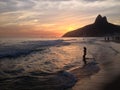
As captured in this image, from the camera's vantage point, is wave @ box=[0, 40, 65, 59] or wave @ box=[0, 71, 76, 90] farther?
wave @ box=[0, 40, 65, 59]

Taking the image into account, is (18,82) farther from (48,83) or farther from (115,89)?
(115,89)

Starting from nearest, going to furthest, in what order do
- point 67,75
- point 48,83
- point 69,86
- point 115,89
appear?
point 115,89
point 69,86
point 48,83
point 67,75

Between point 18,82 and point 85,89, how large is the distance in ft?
16.8

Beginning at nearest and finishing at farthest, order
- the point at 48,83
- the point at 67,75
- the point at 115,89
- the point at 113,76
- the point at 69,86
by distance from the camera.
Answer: the point at 115,89, the point at 69,86, the point at 48,83, the point at 113,76, the point at 67,75

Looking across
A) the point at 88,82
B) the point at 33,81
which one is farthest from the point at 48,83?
the point at 88,82

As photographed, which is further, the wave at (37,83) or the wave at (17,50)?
the wave at (17,50)

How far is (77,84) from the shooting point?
14.6 metres

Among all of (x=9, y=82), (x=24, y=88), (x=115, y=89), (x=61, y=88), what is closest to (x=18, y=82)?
(x=9, y=82)

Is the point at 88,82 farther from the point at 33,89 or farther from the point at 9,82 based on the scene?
the point at 9,82

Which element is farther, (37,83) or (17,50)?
(17,50)

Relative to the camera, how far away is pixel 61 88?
13.5 metres

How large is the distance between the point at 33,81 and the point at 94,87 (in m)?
4.71

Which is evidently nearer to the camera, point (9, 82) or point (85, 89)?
point (85, 89)

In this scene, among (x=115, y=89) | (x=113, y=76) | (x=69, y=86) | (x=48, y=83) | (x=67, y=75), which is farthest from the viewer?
(x=67, y=75)
